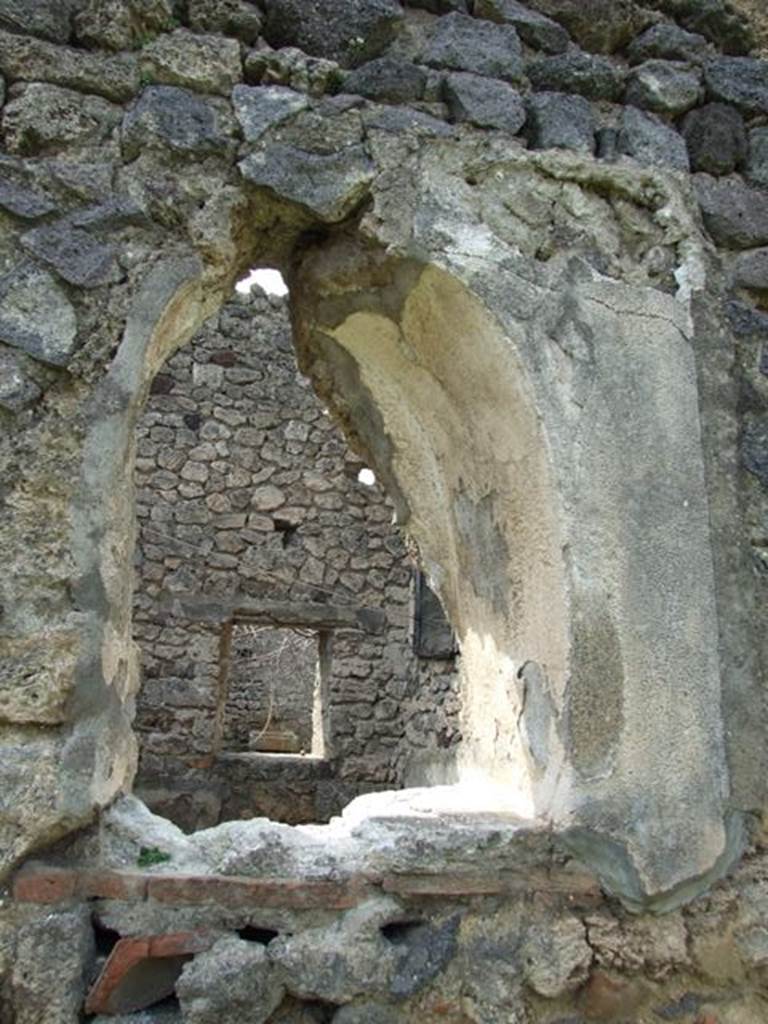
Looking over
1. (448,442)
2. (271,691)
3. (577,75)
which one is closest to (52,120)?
(448,442)

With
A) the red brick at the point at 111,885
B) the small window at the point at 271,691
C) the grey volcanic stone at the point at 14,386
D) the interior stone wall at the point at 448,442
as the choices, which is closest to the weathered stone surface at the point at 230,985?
the interior stone wall at the point at 448,442

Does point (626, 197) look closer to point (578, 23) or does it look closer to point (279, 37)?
point (578, 23)

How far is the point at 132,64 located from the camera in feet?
7.02

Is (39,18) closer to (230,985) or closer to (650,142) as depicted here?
(650,142)

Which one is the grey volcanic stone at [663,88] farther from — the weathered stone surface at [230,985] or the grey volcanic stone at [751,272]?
the weathered stone surface at [230,985]

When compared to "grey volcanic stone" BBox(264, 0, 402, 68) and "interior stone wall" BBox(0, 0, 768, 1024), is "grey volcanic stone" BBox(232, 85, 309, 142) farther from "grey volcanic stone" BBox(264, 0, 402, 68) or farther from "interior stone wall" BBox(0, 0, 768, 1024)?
"grey volcanic stone" BBox(264, 0, 402, 68)

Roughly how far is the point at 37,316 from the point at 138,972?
124 cm

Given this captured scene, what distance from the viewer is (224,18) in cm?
224

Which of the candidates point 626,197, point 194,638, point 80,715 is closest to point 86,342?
point 80,715

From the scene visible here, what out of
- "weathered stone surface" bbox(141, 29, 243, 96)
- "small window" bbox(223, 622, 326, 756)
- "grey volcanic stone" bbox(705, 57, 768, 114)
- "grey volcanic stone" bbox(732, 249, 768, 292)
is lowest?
"small window" bbox(223, 622, 326, 756)

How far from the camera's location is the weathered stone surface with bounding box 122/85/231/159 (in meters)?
2.07

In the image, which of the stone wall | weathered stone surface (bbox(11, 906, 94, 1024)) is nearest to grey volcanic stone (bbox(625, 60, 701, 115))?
weathered stone surface (bbox(11, 906, 94, 1024))

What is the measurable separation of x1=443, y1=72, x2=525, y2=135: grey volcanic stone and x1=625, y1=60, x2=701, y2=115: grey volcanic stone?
36cm

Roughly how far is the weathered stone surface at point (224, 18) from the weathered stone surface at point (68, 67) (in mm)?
209
